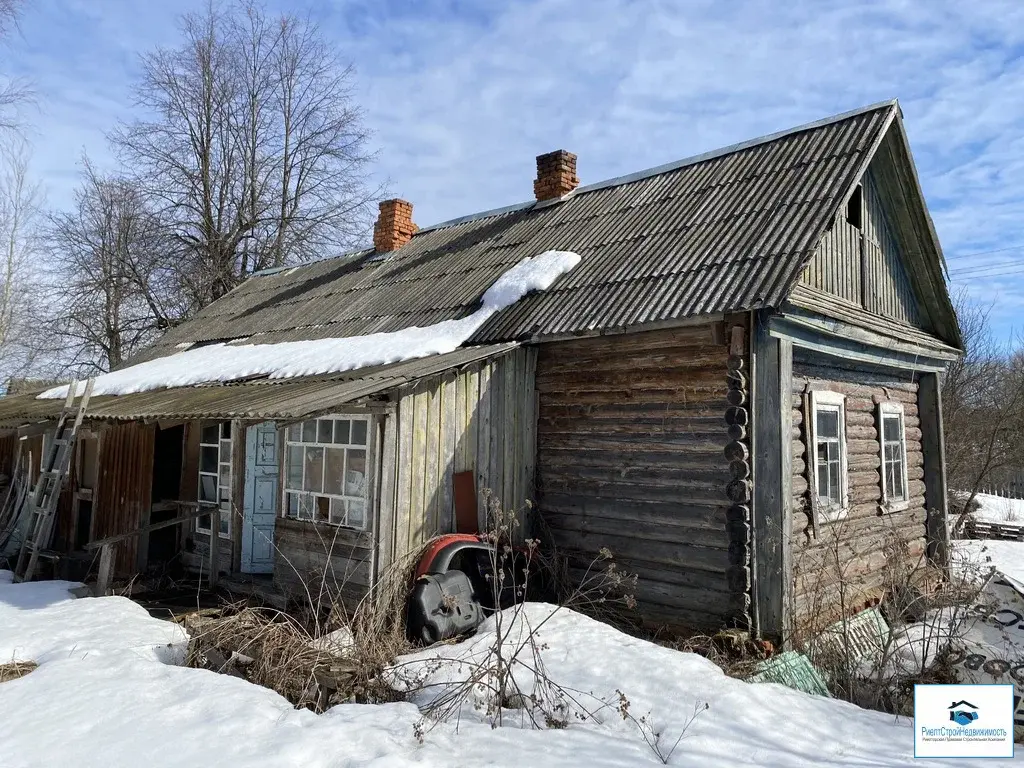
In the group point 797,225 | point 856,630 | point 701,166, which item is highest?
point 701,166

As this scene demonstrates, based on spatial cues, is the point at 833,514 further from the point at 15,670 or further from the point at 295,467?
the point at 15,670

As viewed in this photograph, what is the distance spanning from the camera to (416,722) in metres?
4.55

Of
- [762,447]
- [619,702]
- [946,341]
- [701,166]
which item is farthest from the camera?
[946,341]

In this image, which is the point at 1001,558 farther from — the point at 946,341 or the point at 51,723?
the point at 51,723

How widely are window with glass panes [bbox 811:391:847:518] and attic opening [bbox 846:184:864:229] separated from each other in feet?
7.99

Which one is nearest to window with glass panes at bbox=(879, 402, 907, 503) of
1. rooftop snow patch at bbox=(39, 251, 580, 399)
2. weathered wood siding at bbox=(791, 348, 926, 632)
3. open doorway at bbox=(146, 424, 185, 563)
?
weathered wood siding at bbox=(791, 348, 926, 632)

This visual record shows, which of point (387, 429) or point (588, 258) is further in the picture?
point (588, 258)

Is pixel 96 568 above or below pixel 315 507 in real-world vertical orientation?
below

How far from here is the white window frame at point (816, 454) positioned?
7422 millimetres

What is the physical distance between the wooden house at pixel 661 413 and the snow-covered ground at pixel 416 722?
165cm

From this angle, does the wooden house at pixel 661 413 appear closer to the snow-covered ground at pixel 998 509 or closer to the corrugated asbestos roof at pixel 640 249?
the corrugated asbestos roof at pixel 640 249

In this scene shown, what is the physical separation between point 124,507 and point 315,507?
451cm

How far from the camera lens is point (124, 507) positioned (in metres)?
10.7

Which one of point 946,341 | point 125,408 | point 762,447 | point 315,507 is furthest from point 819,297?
point 125,408
